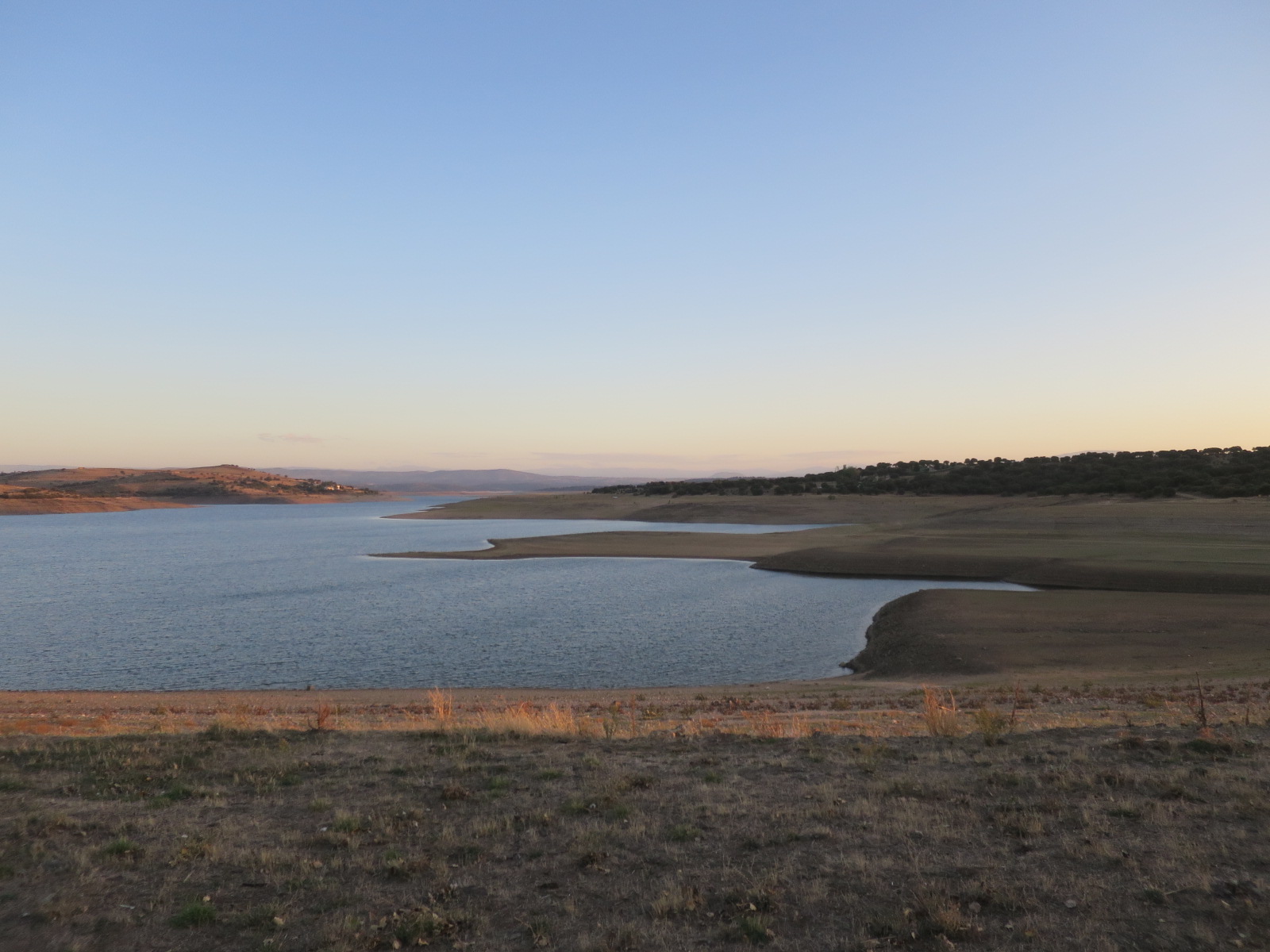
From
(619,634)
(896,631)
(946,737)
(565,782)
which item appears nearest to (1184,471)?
(896,631)

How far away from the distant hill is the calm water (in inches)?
1975

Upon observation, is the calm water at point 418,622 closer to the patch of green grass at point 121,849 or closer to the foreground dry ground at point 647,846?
the foreground dry ground at point 647,846

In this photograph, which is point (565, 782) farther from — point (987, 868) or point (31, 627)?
point (31, 627)

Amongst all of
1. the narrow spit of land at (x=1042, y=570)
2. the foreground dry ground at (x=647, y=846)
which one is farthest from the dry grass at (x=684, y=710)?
the narrow spit of land at (x=1042, y=570)

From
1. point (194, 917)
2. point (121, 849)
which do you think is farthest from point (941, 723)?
point (121, 849)

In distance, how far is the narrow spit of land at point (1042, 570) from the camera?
22.4 metres

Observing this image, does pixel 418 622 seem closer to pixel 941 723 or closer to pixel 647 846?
pixel 941 723

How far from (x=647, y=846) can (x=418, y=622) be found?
25.6 m

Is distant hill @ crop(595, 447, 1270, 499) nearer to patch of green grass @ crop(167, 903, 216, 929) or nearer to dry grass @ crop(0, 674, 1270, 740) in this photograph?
dry grass @ crop(0, 674, 1270, 740)

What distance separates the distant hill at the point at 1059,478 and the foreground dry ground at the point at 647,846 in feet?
246

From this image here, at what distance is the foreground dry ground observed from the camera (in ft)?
18.2

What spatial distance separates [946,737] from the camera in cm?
1143

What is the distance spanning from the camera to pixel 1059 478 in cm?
9488

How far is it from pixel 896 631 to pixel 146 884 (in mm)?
23964
